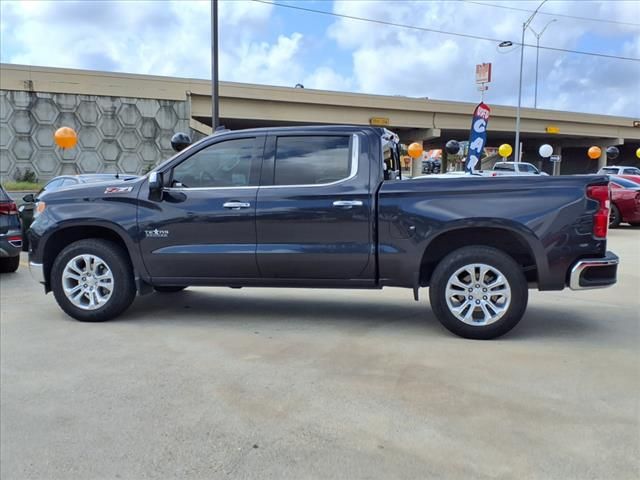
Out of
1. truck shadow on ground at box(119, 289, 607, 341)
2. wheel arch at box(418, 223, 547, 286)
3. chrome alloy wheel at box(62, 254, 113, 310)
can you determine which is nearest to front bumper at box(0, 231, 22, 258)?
truck shadow on ground at box(119, 289, 607, 341)

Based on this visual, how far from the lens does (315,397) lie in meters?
3.72

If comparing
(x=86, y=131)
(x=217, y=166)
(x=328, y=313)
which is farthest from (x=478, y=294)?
(x=86, y=131)

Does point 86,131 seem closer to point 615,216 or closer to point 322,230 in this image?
point 615,216

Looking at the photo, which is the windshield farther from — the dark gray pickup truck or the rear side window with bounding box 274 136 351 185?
the rear side window with bounding box 274 136 351 185

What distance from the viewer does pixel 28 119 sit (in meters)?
25.0

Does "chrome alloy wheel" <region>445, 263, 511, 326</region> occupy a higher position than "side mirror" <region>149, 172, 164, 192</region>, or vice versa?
"side mirror" <region>149, 172, 164, 192</region>

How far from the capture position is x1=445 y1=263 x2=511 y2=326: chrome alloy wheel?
4.89 metres

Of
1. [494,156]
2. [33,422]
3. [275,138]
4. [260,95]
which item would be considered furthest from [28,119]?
[494,156]

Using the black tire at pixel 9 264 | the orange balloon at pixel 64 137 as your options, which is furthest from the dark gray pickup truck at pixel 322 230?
the orange balloon at pixel 64 137

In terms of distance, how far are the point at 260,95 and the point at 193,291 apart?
27.7 meters

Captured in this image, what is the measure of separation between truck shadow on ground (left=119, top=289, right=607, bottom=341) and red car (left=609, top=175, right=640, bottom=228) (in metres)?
10.2

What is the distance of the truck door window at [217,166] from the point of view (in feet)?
17.9

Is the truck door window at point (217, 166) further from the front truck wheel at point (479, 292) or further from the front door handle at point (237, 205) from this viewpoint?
the front truck wheel at point (479, 292)

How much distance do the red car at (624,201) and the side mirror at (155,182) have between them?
13269 mm
